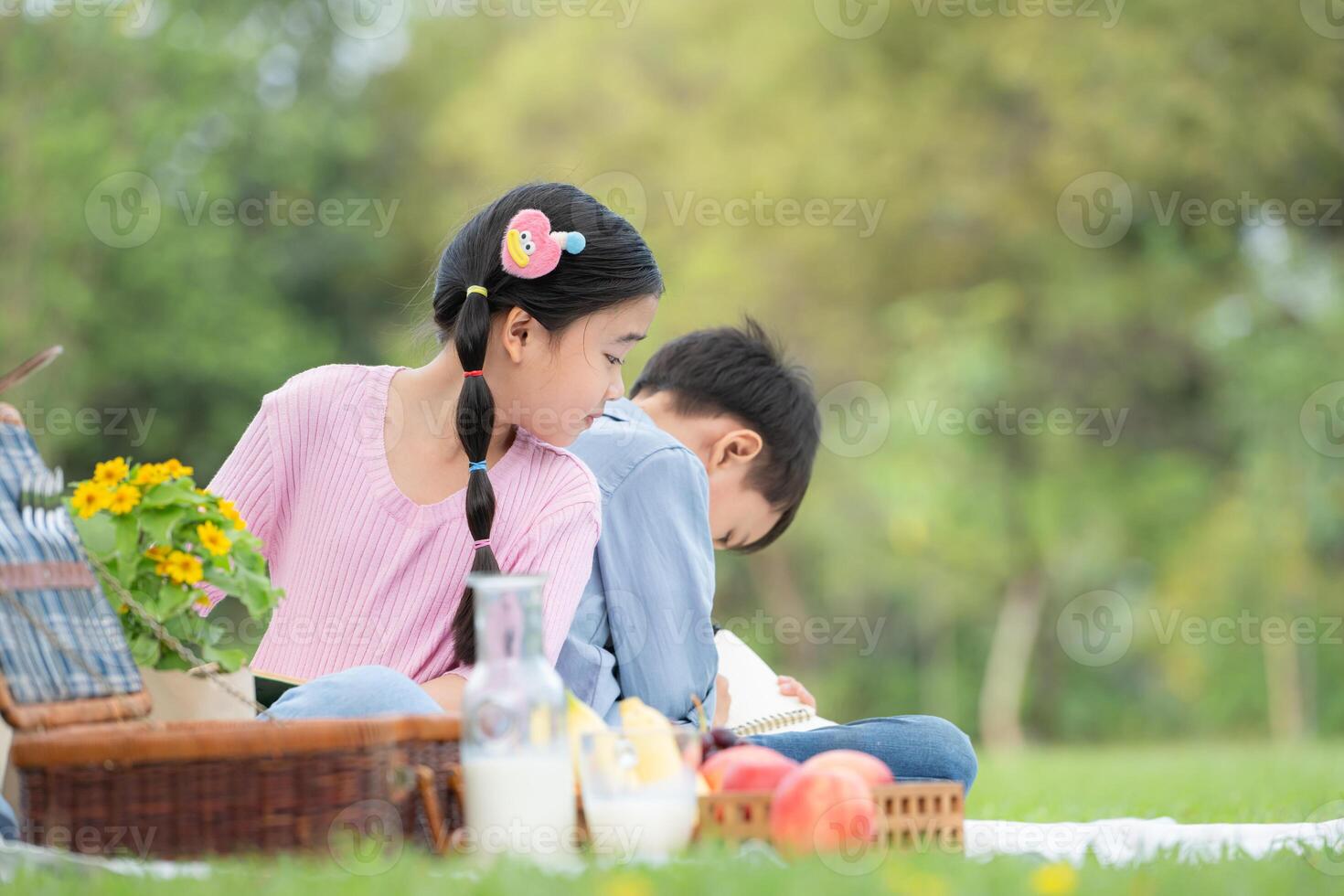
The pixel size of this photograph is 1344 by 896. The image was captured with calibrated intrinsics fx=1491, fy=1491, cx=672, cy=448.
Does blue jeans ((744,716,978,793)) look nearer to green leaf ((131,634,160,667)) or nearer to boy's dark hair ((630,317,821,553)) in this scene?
boy's dark hair ((630,317,821,553))

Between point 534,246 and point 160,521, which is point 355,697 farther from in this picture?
point 534,246

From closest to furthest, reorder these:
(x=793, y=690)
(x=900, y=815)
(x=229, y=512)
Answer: (x=900, y=815), (x=229, y=512), (x=793, y=690)

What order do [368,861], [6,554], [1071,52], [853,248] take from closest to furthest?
[368,861]
[6,554]
[1071,52]
[853,248]

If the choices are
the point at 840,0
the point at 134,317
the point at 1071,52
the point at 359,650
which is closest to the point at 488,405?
the point at 359,650

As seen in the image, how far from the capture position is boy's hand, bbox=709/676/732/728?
148 inches

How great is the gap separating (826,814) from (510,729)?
46 cm

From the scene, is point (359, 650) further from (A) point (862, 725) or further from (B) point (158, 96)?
(B) point (158, 96)

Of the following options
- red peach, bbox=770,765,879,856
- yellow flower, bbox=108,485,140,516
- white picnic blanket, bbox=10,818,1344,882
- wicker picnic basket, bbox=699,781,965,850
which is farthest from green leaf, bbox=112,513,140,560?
red peach, bbox=770,765,879,856

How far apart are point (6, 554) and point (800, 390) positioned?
246 centimetres

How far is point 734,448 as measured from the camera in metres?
4.10

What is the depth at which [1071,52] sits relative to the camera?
47.5 ft

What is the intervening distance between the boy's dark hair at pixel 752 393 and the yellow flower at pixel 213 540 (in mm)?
1812

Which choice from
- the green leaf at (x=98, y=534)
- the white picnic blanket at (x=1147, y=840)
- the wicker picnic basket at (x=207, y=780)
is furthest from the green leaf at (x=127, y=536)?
the white picnic blanket at (x=1147, y=840)

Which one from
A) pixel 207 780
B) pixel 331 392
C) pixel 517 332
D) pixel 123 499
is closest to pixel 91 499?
pixel 123 499
